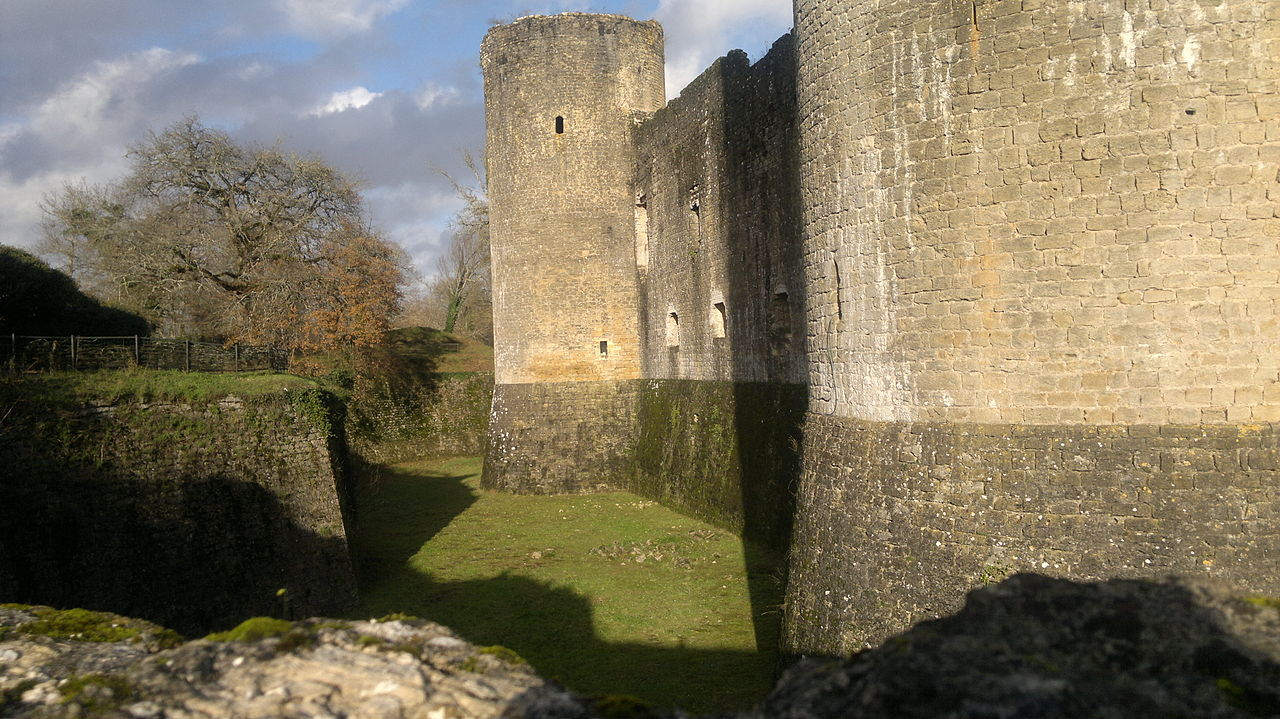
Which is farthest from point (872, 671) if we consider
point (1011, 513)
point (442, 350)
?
point (442, 350)

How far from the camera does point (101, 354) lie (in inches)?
456

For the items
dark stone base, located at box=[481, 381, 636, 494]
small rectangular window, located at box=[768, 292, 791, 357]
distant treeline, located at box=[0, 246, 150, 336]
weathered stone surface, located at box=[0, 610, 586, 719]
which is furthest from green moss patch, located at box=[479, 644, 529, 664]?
dark stone base, located at box=[481, 381, 636, 494]

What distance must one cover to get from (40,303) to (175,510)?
6762 millimetres

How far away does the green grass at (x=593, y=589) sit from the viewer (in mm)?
8898

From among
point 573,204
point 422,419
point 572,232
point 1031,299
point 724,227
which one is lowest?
point 422,419

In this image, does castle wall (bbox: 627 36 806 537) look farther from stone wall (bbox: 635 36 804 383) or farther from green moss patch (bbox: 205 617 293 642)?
green moss patch (bbox: 205 617 293 642)

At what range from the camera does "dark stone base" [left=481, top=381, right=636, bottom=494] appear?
1934 centimetres

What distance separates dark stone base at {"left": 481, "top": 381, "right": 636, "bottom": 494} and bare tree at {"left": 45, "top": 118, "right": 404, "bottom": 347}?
7252 millimetres

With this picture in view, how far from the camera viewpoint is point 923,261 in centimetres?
616

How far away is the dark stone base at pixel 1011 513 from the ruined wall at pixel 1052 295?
0.05 feet

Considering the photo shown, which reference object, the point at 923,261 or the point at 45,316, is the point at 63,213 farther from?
the point at 923,261

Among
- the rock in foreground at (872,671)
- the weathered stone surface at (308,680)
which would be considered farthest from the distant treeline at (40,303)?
the rock in foreground at (872,671)

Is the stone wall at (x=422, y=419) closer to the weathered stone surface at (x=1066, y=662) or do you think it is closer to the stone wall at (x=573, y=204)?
the stone wall at (x=573, y=204)

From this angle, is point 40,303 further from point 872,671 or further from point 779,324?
point 872,671
